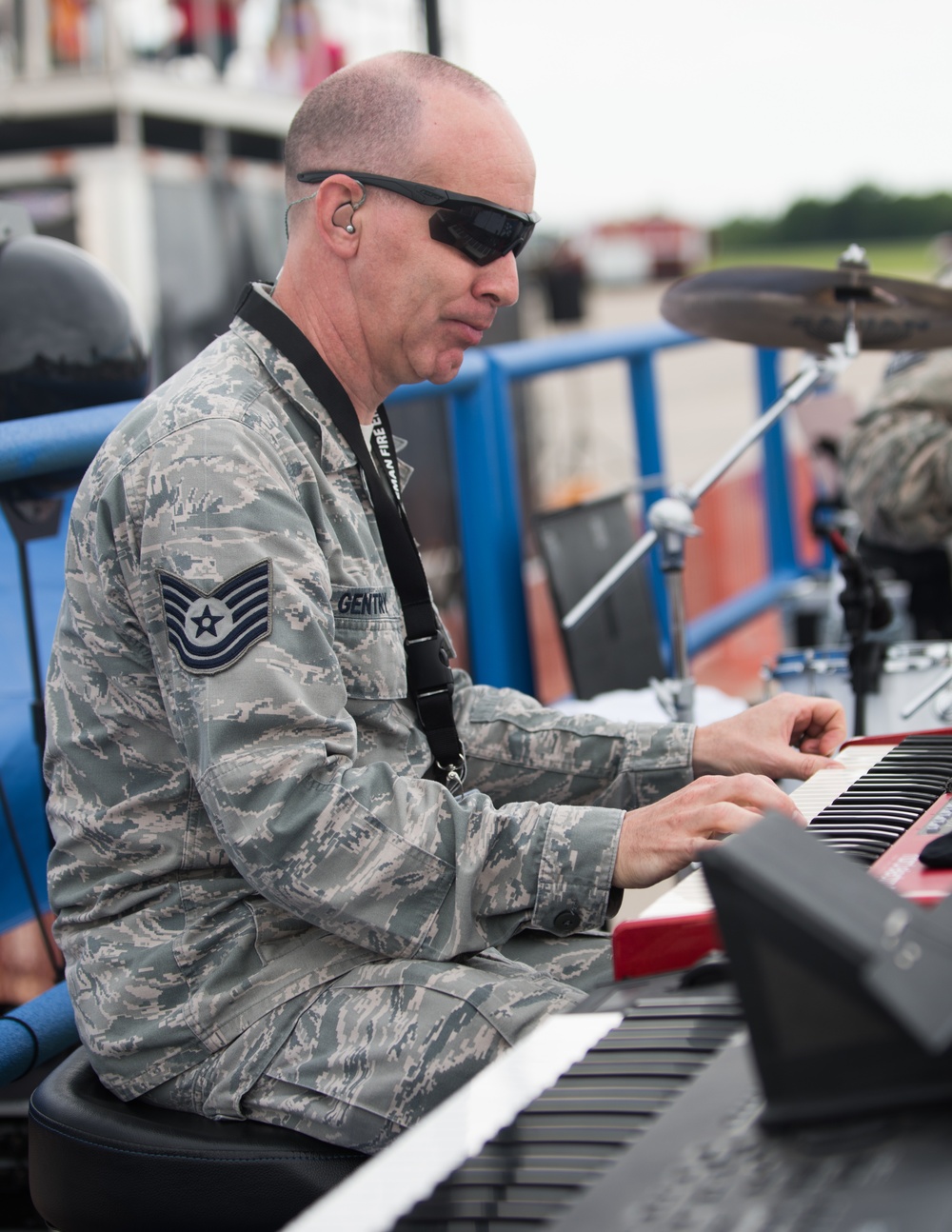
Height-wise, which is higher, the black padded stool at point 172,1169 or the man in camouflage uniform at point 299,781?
the man in camouflage uniform at point 299,781

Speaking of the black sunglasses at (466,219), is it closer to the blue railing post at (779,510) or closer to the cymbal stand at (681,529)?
the cymbal stand at (681,529)

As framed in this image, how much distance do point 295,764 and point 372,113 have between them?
91 cm

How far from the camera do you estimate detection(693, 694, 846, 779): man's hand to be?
203cm

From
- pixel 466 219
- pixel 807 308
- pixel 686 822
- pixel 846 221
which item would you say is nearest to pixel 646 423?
pixel 807 308

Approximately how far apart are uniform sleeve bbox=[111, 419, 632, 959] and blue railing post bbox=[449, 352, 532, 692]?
1880 millimetres

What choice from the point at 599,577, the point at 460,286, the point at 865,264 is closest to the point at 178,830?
the point at 460,286

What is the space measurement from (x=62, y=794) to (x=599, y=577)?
2.42 m

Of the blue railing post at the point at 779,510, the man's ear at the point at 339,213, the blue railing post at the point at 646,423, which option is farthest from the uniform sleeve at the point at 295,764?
the blue railing post at the point at 779,510

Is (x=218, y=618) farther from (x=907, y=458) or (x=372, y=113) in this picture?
(x=907, y=458)

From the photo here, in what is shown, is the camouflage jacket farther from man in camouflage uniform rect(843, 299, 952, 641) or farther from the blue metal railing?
man in camouflage uniform rect(843, 299, 952, 641)

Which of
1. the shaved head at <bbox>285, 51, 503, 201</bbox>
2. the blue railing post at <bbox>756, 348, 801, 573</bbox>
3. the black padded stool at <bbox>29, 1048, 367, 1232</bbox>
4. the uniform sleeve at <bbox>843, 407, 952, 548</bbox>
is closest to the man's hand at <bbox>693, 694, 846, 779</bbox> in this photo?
the black padded stool at <bbox>29, 1048, 367, 1232</bbox>

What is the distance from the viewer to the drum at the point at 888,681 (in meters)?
2.86

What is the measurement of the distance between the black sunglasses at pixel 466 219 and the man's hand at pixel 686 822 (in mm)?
790

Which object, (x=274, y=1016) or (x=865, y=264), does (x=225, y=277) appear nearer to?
(x=865, y=264)
